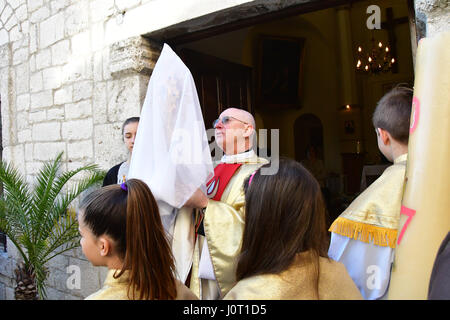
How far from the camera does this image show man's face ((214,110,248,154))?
7.25 feet

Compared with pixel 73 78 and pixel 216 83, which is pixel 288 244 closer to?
pixel 216 83

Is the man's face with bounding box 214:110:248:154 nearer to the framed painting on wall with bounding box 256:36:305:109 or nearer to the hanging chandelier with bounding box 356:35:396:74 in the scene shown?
the hanging chandelier with bounding box 356:35:396:74

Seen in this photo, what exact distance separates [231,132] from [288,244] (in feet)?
3.68

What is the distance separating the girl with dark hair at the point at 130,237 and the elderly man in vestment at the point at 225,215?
39 cm

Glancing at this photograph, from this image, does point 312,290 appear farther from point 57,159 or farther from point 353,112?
point 353,112

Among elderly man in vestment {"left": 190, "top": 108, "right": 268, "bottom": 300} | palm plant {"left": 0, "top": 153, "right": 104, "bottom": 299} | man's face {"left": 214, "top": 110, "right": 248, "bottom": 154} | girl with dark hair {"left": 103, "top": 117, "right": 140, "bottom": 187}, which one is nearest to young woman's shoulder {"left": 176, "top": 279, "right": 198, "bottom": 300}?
A: elderly man in vestment {"left": 190, "top": 108, "right": 268, "bottom": 300}

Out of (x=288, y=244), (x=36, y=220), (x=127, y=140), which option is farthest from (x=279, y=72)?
(x=288, y=244)

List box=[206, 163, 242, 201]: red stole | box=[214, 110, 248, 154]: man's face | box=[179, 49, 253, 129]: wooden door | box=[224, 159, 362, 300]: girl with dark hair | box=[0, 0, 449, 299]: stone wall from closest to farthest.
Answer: box=[224, 159, 362, 300]: girl with dark hair < box=[206, 163, 242, 201]: red stole < box=[214, 110, 248, 154]: man's face < box=[0, 0, 449, 299]: stone wall < box=[179, 49, 253, 129]: wooden door

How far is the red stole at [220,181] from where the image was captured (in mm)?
2066

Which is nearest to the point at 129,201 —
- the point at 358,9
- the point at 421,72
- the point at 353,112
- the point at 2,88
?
the point at 421,72

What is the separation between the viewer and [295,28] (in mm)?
7512

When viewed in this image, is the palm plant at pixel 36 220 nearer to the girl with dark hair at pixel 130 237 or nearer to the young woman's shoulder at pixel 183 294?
the girl with dark hair at pixel 130 237

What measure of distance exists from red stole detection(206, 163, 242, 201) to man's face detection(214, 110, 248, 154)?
113 millimetres

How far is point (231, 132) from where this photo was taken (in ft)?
7.25
